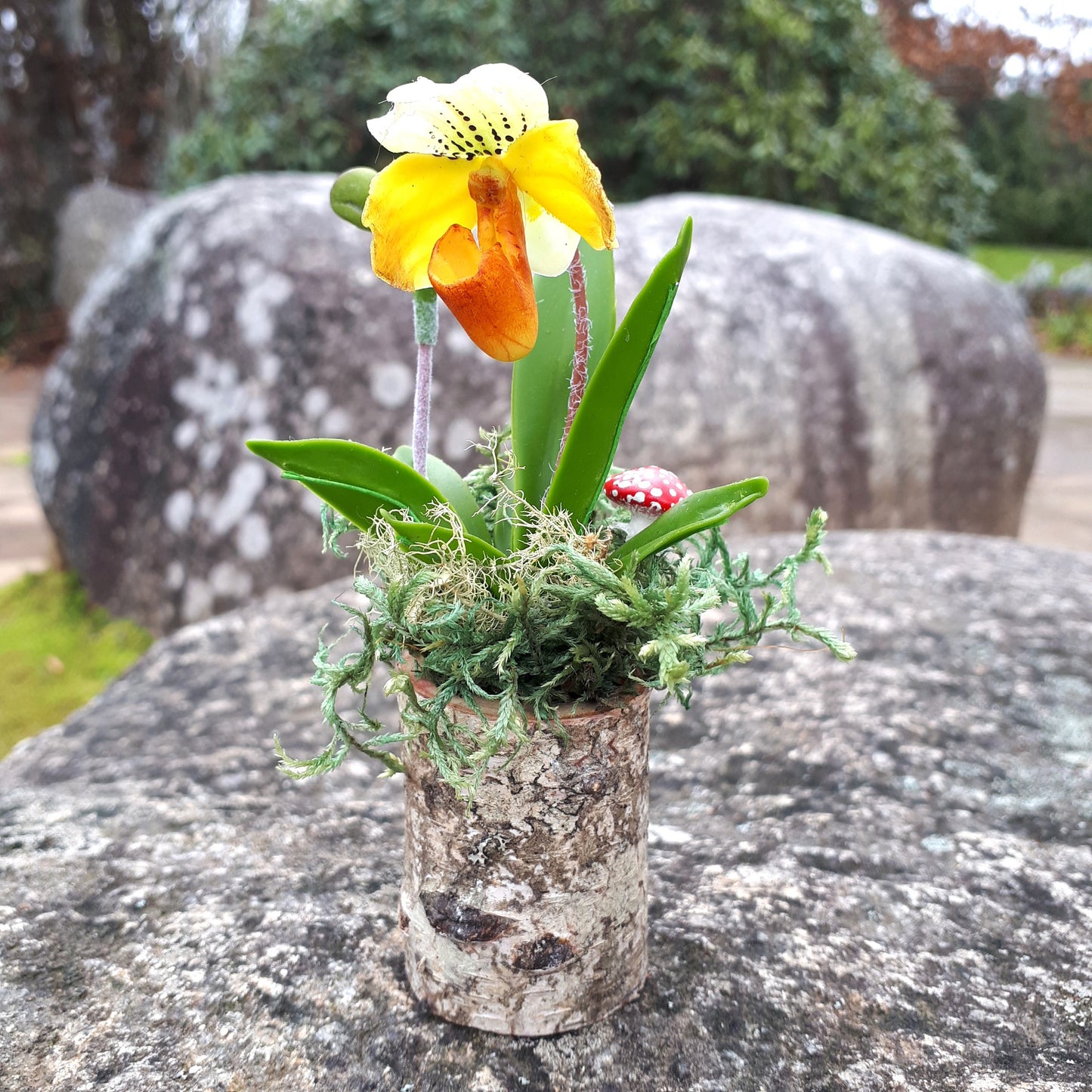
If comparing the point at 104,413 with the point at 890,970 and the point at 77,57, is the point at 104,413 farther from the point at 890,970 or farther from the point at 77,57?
the point at 77,57

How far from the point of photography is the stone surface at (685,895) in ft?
2.53

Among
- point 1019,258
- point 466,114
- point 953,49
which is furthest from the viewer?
point 1019,258

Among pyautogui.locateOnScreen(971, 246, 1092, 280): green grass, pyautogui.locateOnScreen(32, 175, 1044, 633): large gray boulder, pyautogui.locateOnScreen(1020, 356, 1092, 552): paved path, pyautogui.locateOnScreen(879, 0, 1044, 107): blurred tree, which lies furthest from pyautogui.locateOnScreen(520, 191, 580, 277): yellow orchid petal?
pyautogui.locateOnScreen(971, 246, 1092, 280): green grass

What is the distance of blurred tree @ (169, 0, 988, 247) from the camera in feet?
12.2

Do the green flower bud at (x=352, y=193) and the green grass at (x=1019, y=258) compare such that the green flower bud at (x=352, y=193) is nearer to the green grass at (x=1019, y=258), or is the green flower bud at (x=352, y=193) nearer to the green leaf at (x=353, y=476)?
the green leaf at (x=353, y=476)

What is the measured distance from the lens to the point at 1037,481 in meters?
4.56

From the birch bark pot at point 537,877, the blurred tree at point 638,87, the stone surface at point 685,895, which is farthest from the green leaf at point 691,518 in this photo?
the blurred tree at point 638,87

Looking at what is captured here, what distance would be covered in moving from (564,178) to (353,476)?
25 cm

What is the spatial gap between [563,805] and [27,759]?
92cm

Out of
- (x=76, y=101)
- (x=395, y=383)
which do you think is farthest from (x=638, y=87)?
(x=76, y=101)

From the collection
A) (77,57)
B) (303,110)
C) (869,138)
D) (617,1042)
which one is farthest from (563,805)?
(77,57)

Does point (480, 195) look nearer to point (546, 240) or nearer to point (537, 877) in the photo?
point (546, 240)

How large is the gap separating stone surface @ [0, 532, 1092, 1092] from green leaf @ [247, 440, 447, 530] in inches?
15.9

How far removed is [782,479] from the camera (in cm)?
258
